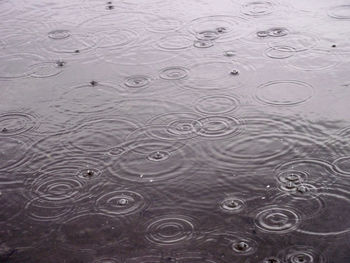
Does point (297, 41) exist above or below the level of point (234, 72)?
above

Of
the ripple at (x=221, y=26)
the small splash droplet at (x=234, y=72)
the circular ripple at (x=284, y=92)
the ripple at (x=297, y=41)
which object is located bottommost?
the circular ripple at (x=284, y=92)

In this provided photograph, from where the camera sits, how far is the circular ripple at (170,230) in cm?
404

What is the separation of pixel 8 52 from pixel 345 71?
3523mm

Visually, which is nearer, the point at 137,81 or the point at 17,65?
the point at 137,81

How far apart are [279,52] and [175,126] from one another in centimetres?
168

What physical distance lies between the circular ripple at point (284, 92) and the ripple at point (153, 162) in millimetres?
1029

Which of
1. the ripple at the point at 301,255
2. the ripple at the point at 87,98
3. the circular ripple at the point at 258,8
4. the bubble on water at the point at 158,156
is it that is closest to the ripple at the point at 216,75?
the ripple at the point at 87,98

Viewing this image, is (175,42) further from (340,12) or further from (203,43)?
(340,12)

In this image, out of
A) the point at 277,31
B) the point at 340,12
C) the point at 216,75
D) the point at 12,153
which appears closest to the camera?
the point at 12,153

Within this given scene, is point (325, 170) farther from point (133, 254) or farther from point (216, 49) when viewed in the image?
point (216, 49)

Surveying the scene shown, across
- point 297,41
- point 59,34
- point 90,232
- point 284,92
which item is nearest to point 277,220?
point 90,232

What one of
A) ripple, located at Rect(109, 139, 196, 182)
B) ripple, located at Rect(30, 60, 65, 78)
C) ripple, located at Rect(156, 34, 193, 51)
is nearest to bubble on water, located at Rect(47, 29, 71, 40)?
ripple, located at Rect(30, 60, 65, 78)

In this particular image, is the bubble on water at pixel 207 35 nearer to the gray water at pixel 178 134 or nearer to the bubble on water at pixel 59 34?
the gray water at pixel 178 134

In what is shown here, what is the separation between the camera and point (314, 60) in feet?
20.0
